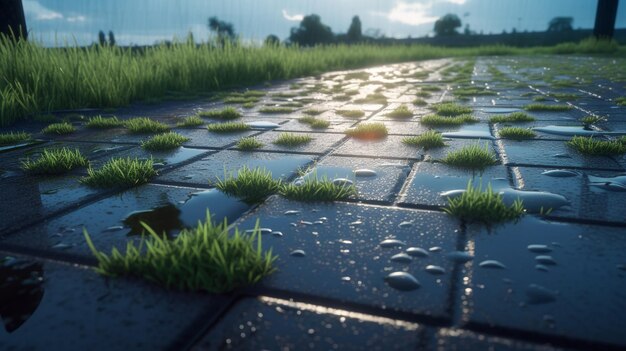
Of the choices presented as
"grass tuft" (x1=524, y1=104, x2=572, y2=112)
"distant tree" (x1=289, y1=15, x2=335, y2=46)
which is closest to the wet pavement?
"grass tuft" (x1=524, y1=104, x2=572, y2=112)

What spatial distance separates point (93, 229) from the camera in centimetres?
206

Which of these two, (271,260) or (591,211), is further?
(591,211)

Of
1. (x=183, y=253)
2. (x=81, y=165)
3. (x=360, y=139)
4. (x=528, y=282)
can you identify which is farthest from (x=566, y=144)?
(x=81, y=165)

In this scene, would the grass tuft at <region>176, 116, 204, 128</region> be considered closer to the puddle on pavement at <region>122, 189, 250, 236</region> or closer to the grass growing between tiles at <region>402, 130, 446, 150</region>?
the grass growing between tiles at <region>402, 130, 446, 150</region>

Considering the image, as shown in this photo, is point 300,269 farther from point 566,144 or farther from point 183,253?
point 566,144

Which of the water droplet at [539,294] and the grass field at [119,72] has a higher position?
the grass field at [119,72]

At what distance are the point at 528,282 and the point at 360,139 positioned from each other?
2.69 m

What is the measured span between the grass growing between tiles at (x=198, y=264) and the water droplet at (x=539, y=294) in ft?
2.90

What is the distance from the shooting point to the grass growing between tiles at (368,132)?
167 inches

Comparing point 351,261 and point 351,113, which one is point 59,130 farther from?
point 351,261

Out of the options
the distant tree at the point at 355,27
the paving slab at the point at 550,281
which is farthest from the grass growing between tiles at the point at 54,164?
the distant tree at the point at 355,27

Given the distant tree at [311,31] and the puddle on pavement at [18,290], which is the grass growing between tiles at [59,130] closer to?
the puddle on pavement at [18,290]

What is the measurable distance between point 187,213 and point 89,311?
90 centimetres

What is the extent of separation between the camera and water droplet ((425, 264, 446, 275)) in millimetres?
1610
